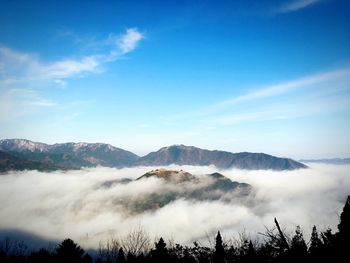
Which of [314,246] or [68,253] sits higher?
[314,246]

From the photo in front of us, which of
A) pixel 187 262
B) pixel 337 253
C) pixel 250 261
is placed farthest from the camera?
pixel 187 262

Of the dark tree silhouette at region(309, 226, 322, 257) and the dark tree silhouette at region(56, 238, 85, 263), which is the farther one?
the dark tree silhouette at region(56, 238, 85, 263)

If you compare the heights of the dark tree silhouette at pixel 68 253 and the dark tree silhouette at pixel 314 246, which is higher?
the dark tree silhouette at pixel 314 246

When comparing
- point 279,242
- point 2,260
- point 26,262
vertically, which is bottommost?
point 26,262

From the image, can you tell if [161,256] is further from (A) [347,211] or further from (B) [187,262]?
(A) [347,211]

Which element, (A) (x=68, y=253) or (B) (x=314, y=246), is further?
(A) (x=68, y=253)

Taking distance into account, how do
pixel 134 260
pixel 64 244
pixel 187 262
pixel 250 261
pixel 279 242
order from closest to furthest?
pixel 279 242 → pixel 64 244 → pixel 250 261 → pixel 134 260 → pixel 187 262

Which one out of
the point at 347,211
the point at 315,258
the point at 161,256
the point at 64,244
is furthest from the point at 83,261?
the point at 347,211

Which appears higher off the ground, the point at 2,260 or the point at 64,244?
the point at 64,244

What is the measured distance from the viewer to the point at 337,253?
3519 centimetres

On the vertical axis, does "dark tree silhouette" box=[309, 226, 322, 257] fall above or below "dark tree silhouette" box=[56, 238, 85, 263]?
above

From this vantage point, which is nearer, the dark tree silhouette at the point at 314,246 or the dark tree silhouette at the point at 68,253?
the dark tree silhouette at the point at 314,246

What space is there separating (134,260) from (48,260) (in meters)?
25.5

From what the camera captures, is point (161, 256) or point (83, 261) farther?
point (161, 256)
